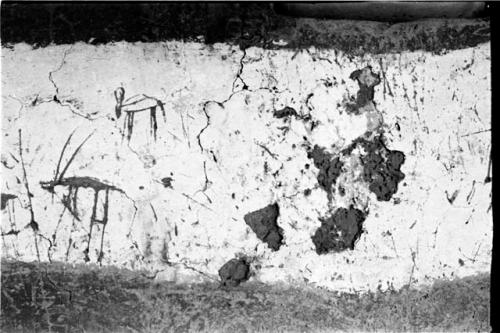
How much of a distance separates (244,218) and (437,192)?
0.77 meters

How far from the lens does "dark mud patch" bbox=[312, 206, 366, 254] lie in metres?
3.09

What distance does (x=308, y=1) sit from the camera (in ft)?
10.1

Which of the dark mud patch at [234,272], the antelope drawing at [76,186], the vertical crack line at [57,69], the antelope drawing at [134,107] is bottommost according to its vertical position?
the dark mud patch at [234,272]

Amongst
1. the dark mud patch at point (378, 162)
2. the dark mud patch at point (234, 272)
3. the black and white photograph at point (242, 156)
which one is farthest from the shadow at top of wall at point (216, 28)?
the dark mud patch at point (234, 272)

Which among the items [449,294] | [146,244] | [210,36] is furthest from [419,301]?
[210,36]

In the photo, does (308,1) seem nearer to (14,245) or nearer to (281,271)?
(281,271)

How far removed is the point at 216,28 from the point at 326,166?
691 millimetres

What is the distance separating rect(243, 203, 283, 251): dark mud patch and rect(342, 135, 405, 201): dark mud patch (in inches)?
14.5

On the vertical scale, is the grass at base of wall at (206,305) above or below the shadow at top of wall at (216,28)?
below

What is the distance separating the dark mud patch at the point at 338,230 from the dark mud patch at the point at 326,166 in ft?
0.33

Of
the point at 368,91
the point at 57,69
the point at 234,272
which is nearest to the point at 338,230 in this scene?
the point at 234,272

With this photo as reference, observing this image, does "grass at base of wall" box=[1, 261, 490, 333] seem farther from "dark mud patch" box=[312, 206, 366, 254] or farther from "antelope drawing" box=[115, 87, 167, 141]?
"antelope drawing" box=[115, 87, 167, 141]

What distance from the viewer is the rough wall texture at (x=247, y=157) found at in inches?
121

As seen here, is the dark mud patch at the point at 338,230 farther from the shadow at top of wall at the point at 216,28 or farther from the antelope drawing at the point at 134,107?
the antelope drawing at the point at 134,107
